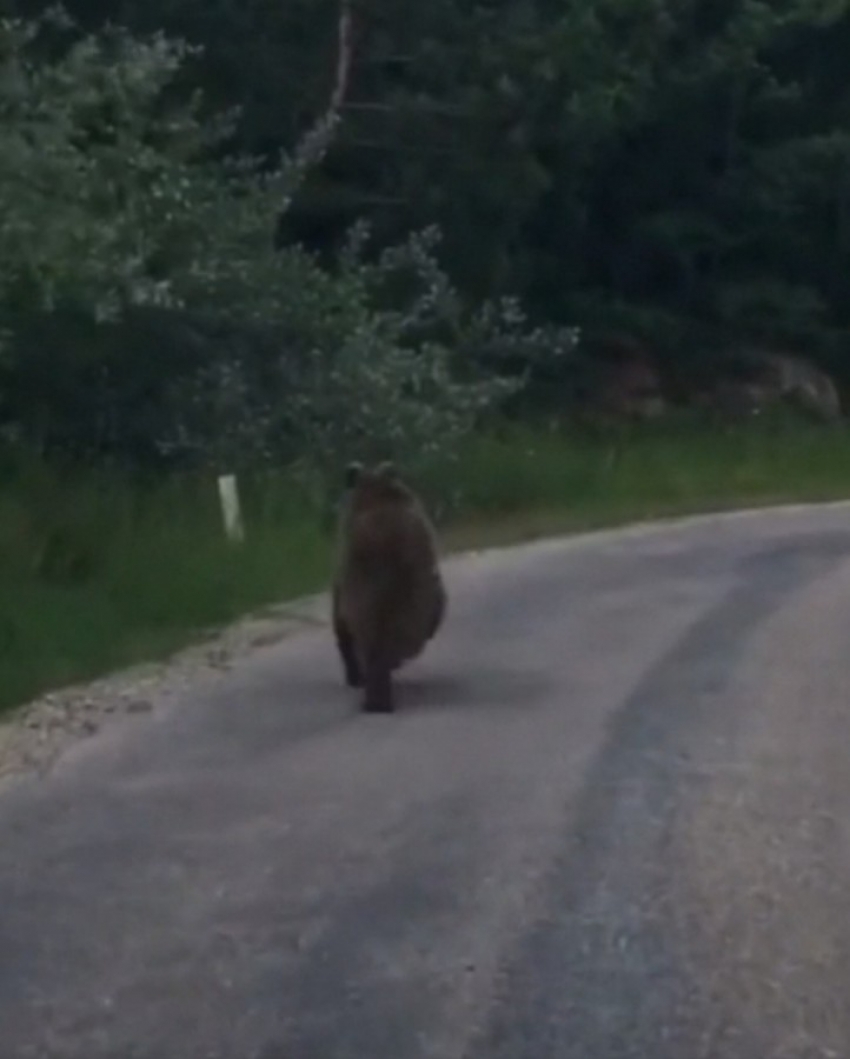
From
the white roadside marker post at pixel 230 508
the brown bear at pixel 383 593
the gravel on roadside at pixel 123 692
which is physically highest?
the brown bear at pixel 383 593

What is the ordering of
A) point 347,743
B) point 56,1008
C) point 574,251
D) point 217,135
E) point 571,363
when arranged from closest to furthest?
point 56,1008, point 347,743, point 217,135, point 571,363, point 574,251

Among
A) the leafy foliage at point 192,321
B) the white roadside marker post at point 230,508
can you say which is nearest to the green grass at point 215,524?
the white roadside marker post at point 230,508

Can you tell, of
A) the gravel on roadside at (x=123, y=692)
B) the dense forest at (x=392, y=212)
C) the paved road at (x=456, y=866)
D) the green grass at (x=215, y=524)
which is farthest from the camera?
the dense forest at (x=392, y=212)

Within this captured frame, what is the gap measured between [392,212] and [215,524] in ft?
37.4

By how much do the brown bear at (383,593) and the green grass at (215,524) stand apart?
1.56 meters

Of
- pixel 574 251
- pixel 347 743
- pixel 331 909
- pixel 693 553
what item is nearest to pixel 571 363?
pixel 574 251

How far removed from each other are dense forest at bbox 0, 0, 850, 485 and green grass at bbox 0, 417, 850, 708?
903 millimetres

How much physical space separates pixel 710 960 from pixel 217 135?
54.7 ft

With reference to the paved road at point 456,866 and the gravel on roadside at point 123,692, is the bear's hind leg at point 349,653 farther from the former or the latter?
the gravel on roadside at point 123,692

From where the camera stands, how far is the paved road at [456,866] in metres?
9.52

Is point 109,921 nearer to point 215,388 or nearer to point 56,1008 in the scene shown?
point 56,1008

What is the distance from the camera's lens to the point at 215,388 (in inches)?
1037

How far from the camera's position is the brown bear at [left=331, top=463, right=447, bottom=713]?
1584cm

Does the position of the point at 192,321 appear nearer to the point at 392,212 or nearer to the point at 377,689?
the point at 392,212
